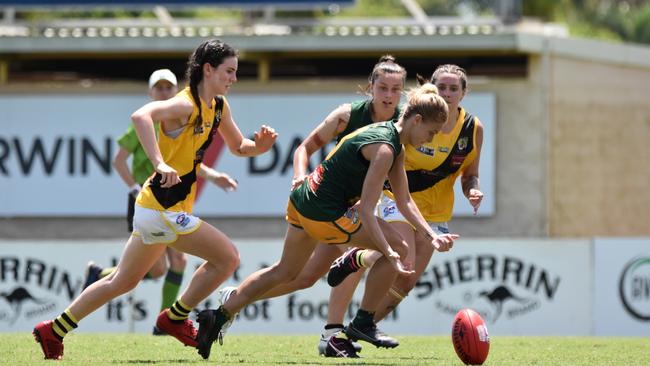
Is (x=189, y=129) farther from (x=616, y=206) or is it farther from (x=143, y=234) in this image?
(x=616, y=206)

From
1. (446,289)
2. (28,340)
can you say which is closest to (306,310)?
(446,289)

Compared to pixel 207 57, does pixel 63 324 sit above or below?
below

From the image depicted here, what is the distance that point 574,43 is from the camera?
67.7ft

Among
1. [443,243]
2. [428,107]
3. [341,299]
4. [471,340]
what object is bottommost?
[341,299]

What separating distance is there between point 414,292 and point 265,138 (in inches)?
256

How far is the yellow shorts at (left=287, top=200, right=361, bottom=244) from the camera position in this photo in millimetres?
7910

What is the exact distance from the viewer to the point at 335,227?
26.0 feet

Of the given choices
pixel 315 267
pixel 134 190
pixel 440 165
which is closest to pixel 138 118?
pixel 315 267

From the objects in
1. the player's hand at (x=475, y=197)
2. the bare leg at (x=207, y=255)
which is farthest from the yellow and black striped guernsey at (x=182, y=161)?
the player's hand at (x=475, y=197)

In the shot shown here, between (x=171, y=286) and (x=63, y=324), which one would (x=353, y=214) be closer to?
(x=63, y=324)

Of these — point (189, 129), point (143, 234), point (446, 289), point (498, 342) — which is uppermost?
point (189, 129)

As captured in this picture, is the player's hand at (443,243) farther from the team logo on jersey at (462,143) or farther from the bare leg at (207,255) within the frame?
the team logo on jersey at (462,143)

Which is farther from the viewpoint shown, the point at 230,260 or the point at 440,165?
the point at 440,165

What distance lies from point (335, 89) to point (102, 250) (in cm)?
686
